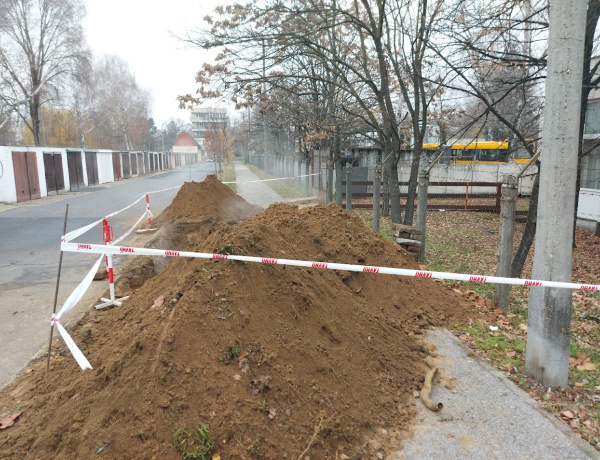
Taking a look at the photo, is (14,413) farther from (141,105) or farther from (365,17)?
(141,105)

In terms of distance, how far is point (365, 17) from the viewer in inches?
527

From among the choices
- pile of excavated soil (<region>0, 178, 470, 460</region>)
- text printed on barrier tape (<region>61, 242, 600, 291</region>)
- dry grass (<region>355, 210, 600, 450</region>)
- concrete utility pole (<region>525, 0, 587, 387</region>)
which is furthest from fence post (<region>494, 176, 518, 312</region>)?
concrete utility pole (<region>525, 0, 587, 387</region>)

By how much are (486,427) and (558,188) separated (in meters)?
2.15

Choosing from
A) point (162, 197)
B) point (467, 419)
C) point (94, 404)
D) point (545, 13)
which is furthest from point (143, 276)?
point (162, 197)

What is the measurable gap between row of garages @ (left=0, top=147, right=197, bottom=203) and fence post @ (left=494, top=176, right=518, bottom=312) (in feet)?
71.7

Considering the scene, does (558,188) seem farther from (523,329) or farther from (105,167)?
(105,167)

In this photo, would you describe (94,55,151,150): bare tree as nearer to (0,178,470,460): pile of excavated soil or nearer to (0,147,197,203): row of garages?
(0,147,197,203): row of garages

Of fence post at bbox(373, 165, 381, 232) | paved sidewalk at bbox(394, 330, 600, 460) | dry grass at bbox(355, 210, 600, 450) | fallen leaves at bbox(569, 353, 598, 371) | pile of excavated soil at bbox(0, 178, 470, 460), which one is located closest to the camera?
pile of excavated soil at bbox(0, 178, 470, 460)

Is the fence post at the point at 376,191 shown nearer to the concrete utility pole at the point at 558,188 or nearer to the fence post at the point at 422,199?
the fence post at the point at 422,199

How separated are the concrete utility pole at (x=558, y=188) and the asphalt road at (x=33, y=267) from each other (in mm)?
5246

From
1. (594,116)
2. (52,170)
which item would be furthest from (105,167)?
(594,116)

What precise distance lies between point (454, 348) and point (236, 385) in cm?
271

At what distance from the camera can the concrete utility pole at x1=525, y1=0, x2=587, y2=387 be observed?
3744 millimetres

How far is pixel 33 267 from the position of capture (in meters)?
8.97
